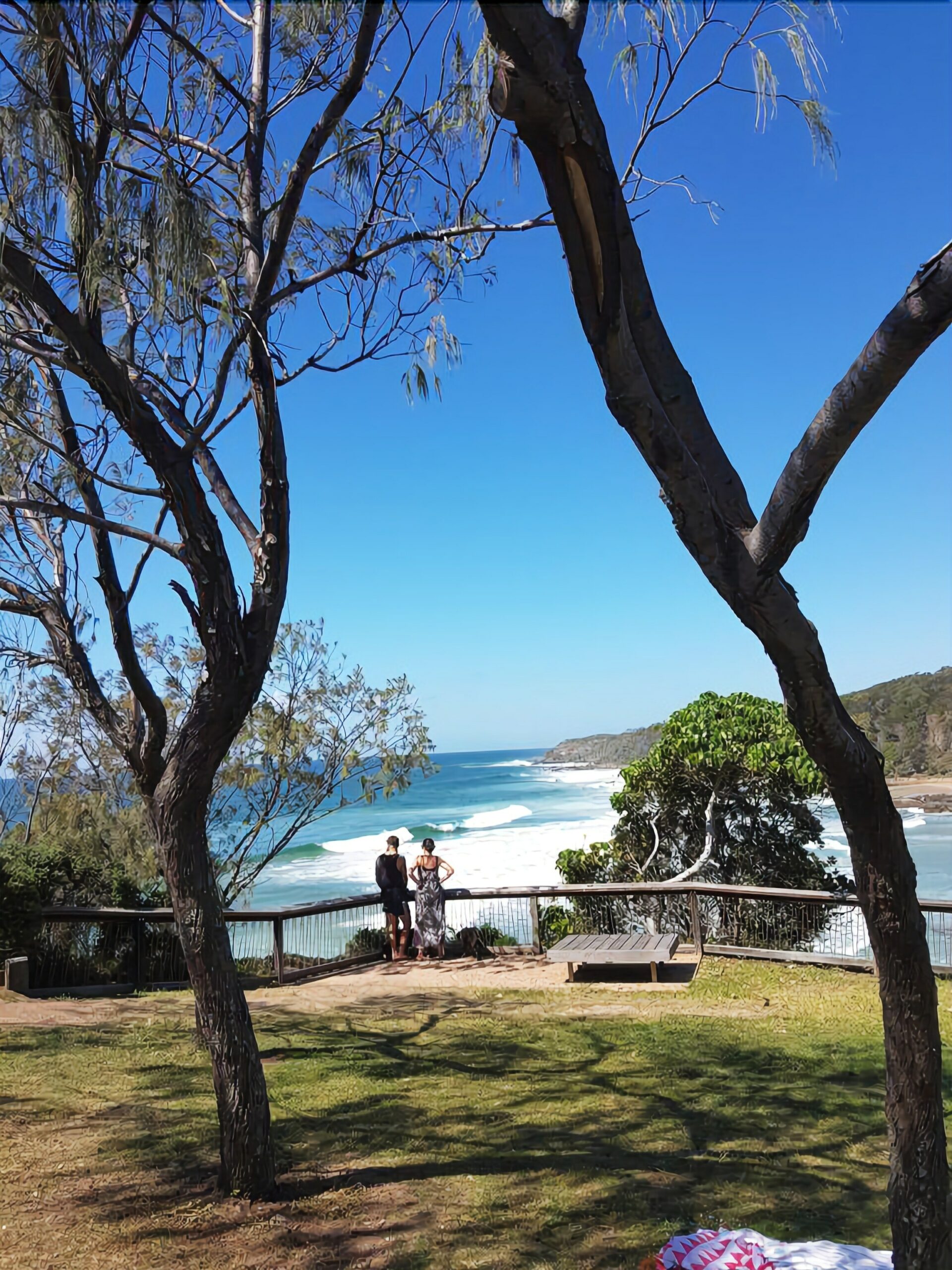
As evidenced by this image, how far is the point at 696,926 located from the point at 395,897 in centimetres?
340

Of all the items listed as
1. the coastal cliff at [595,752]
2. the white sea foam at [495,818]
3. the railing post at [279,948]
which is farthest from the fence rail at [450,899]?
the coastal cliff at [595,752]

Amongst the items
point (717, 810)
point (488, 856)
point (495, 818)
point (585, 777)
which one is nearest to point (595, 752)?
point (585, 777)

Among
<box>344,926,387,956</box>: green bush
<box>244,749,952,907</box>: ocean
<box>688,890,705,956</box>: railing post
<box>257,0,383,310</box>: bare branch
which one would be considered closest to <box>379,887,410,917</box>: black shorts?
<box>344,926,387,956</box>: green bush

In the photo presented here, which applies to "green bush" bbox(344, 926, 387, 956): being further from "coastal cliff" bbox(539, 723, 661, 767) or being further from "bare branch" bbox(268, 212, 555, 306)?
"coastal cliff" bbox(539, 723, 661, 767)

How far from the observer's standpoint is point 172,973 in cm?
1012

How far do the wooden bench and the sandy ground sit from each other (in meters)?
0.22

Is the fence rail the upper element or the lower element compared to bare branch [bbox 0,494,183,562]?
lower

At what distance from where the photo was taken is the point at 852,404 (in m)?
2.42

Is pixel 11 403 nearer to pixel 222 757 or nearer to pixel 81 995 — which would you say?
pixel 222 757

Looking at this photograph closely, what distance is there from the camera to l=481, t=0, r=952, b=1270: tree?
2.29 metres

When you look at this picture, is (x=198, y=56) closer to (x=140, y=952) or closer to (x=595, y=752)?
(x=140, y=952)

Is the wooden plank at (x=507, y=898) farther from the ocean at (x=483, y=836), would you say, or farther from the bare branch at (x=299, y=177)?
the bare branch at (x=299, y=177)

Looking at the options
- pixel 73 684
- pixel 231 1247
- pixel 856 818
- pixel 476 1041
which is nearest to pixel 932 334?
pixel 856 818

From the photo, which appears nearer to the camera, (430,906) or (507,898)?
(507,898)
